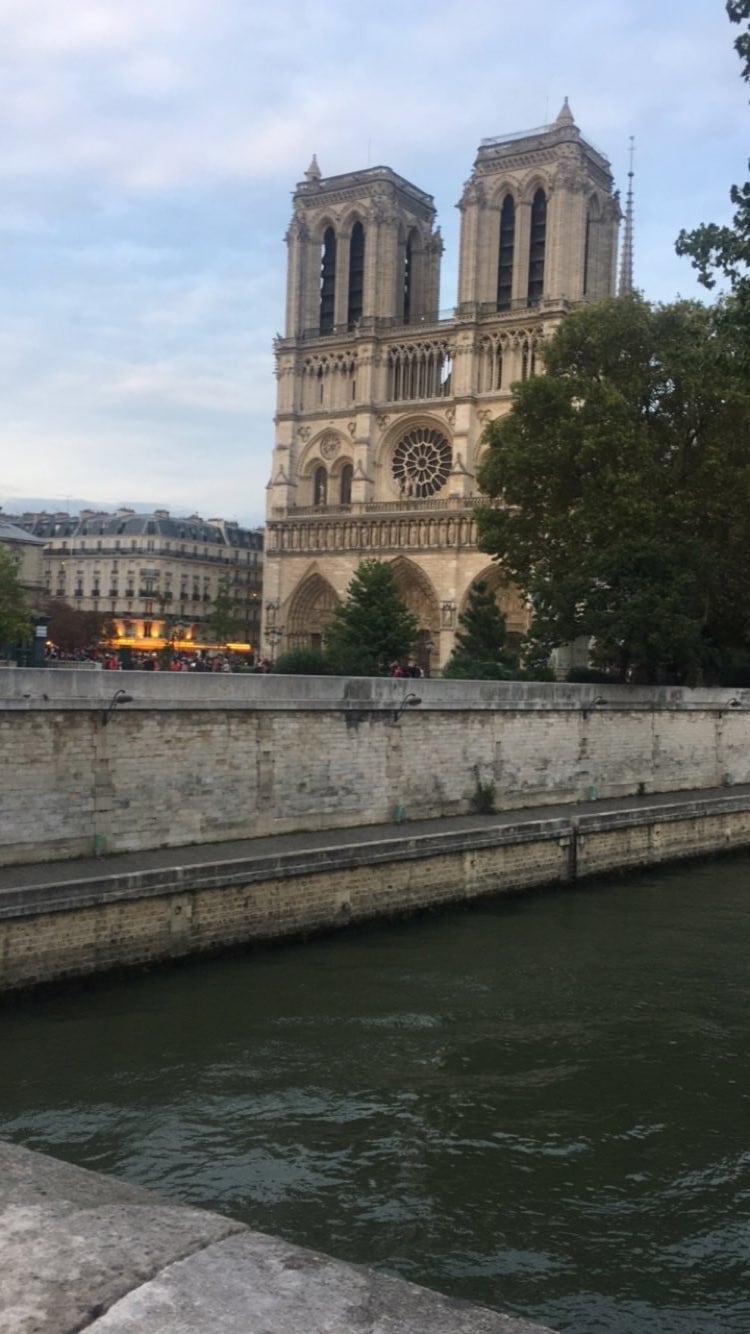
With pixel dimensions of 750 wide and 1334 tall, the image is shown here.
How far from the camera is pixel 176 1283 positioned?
2990 mm

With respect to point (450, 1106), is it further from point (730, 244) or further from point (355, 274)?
point (355, 274)

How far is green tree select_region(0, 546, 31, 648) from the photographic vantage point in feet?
133

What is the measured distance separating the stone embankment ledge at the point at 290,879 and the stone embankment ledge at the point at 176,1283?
9.88 meters

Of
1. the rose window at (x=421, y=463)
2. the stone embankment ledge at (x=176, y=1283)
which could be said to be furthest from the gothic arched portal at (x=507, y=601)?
the stone embankment ledge at (x=176, y=1283)

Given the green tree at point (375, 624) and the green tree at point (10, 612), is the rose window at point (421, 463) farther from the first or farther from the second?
the green tree at point (10, 612)

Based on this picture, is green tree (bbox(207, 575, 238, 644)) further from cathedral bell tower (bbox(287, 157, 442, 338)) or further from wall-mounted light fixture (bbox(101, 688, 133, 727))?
wall-mounted light fixture (bbox(101, 688, 133, 727))

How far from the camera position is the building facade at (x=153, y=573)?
7825cm

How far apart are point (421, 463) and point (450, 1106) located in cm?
4982

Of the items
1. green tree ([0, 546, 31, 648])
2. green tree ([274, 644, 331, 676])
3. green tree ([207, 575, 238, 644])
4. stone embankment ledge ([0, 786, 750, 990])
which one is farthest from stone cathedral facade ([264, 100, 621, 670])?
stone embankment ledge ([0, 786, 750, 990])

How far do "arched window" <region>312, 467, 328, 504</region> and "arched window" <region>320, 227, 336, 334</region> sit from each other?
7.97 meters

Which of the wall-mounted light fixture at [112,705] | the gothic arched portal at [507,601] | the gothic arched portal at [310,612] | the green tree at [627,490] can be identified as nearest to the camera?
the wall-mounted light fixture at [112,705]

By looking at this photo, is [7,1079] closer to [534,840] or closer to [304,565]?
[534,840]

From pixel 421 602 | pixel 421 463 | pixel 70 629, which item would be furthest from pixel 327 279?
pixel 70 629

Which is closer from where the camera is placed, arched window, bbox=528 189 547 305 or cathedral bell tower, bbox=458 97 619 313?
cathedral bell tower, bbox=458 97 619 313
